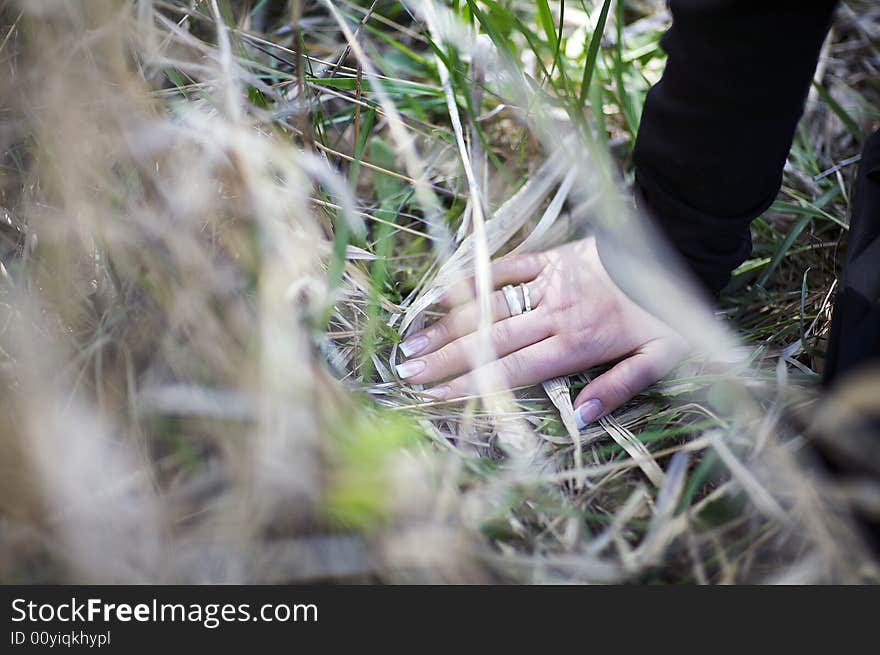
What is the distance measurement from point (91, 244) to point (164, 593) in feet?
1.35

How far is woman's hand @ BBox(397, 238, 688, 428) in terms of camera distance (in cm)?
85

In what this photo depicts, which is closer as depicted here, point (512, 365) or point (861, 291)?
point (861, 291)

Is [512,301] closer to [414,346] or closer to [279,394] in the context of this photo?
[414,346]

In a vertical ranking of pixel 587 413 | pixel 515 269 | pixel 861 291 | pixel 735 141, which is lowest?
pixel 587 413

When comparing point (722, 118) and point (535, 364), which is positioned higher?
point (722, 118)

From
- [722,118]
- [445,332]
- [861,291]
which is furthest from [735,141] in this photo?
[445,332]

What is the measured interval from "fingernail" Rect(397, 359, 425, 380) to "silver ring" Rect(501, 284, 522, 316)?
0.17 m

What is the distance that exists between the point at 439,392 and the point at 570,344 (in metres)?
0.20

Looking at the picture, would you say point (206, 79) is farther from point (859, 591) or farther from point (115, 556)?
point (859, 591)

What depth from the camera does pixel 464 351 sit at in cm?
87

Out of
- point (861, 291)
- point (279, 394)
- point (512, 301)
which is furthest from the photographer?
point (512, 301)

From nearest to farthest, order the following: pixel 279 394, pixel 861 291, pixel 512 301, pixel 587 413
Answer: pixel 279 394 → pixel 861 291 → pixel 587 413 → pixel 512 301

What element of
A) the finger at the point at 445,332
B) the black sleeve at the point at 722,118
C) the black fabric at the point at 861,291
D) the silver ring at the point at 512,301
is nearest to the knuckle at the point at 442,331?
the finger at the point at 445,332

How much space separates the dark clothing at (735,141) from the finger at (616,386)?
5.5 inches
